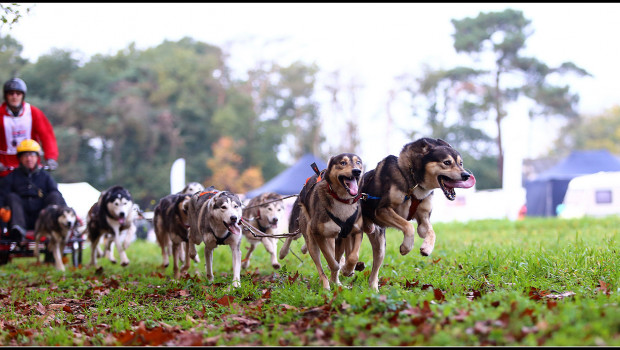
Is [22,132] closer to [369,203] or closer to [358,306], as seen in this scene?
[369,203]

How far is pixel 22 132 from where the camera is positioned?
37.3 ft

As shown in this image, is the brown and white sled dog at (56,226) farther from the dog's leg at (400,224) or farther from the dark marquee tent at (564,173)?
the dark marquee tent at (564,173)

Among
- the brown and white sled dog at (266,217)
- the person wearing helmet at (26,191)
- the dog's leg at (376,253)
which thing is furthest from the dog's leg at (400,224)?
the person wearing helmet at (26,191)

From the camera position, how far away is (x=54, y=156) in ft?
37.7

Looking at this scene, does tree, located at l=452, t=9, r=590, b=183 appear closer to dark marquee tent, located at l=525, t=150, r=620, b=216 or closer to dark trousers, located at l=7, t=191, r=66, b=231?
dark marquee tent, located at l=525, t=150, r=620, b=216

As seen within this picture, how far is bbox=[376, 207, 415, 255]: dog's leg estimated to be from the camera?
5633mm

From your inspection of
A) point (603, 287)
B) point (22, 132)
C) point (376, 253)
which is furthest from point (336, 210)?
point (22, 132)

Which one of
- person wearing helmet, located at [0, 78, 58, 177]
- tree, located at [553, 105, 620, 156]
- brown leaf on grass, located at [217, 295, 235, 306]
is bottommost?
brown leaf on grass, located at [217, 295, 235, 306]

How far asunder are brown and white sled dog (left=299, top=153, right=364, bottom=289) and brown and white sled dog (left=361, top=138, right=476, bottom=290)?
214 millimetres

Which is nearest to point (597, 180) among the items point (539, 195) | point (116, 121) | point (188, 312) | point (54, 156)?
point (539, 195)

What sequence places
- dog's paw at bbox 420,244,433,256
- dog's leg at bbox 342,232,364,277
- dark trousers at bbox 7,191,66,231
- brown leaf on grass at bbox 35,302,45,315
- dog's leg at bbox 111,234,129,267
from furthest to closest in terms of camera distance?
1. dark trousers at bbox 7,191,66,231
2. dog's leg at bbox 111,234,129,267
3. brown leaf on grass at bbox 35,302,45,315
4. dog's leg at bbox 342,232,364,277
5. dog's paw at bbox 420,244,433,256

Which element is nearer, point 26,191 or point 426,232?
point 426,232

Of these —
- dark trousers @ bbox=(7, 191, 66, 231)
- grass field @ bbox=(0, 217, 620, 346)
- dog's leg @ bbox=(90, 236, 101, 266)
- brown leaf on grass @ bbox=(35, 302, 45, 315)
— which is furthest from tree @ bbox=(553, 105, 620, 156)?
brown leaf on grass @ bbox=(35, 302, 45, 315)

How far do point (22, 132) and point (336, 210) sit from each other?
809 cm
